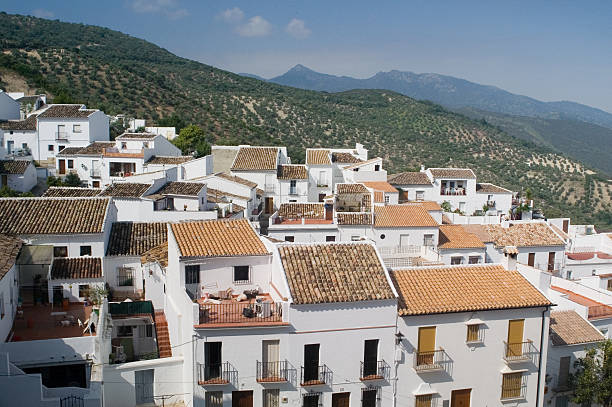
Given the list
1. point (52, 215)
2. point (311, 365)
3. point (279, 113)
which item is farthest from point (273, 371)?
point (279, 113)

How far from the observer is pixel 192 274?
68.5 ft

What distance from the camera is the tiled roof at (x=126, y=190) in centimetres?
3556

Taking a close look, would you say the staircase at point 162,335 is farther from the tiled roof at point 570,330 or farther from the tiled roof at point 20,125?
the tiled roof at point 20,125

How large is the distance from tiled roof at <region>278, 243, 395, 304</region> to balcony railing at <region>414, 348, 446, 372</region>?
2382 mm

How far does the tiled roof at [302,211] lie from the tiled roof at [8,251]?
17.7 meters

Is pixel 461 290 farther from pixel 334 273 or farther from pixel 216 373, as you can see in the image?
pixel 216 373

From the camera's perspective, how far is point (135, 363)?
19.1m

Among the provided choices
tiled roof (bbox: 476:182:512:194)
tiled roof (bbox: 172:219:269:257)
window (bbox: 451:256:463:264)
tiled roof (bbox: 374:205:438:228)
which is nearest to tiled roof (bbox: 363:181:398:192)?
tiled roof (bbox: 374:205:438:228)

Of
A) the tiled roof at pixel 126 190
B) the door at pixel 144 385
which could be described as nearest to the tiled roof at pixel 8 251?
the door at pixel 144 385

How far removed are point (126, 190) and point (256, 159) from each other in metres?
15.4

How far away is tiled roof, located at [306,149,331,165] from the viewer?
50628mm

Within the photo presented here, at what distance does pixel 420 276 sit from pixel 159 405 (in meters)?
9.98

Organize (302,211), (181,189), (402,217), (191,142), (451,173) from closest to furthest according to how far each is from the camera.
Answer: (402,217), (181,189), (302,211), (451,173), (191,142)

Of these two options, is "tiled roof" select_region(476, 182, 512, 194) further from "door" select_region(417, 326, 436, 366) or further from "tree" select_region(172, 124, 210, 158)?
"door" select_region(417, 326, 436, 366)
